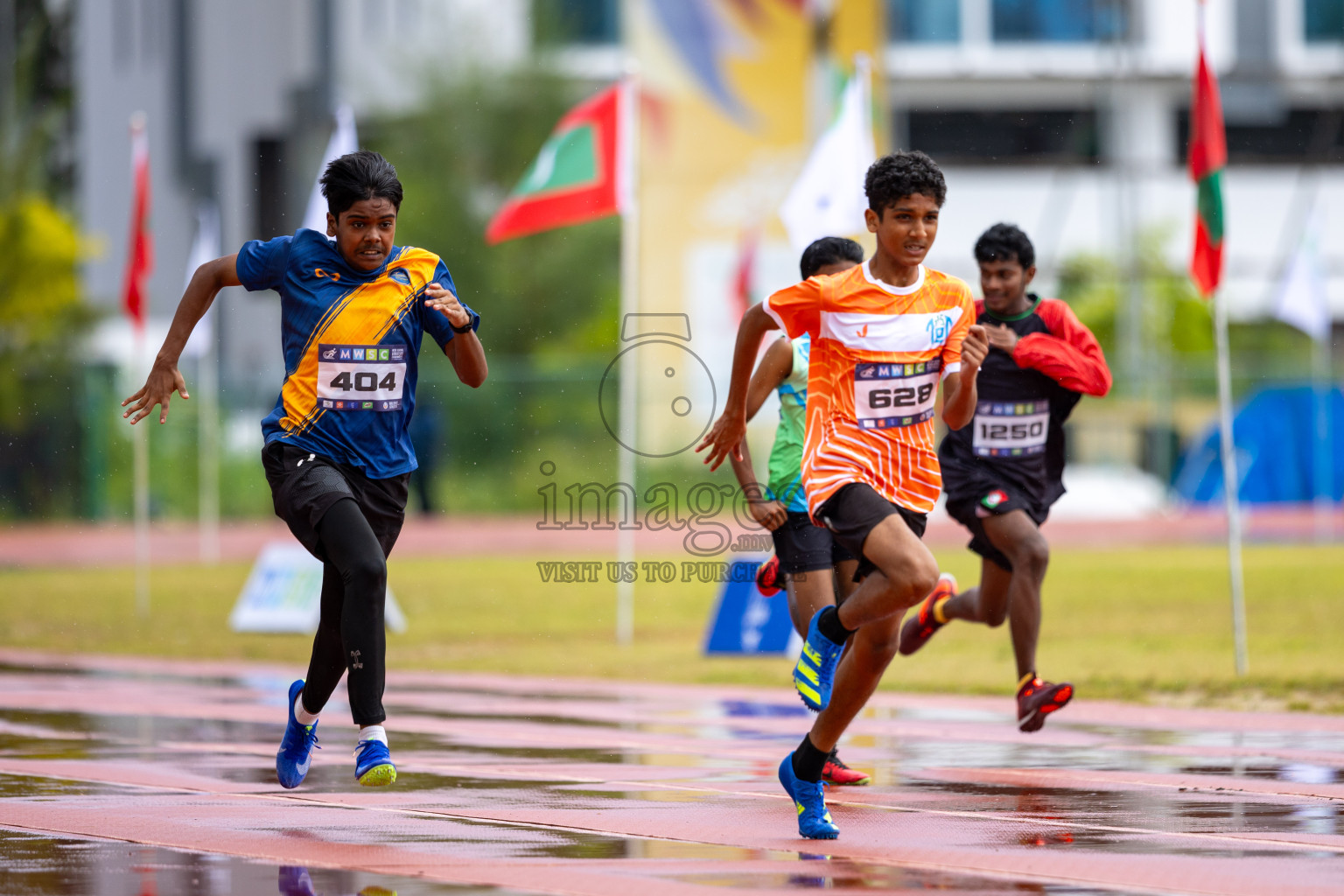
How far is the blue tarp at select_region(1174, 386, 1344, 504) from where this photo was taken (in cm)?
3456

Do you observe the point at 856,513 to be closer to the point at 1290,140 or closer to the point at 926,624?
the point at 926,624

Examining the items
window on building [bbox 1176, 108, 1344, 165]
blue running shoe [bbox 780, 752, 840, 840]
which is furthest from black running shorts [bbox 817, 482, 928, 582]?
window on building [bbox 1176, 108, 1344, 165]

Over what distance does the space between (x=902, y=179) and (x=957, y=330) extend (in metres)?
0.56

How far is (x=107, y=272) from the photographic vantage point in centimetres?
4559

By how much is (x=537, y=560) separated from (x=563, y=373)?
9.44 meters

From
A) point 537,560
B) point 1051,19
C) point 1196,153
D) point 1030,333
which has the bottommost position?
point 537,560

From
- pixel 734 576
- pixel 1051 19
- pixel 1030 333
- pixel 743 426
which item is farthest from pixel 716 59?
pixel 743 426

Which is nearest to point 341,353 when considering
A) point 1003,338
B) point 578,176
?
point 1003,338

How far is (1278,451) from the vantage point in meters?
35.0

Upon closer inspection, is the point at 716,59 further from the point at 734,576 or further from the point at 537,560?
the point at 734,576

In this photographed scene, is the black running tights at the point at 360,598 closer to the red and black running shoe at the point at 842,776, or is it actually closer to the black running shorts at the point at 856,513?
the black running shorts at the point at 856,513

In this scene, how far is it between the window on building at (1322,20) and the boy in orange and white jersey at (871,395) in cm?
4605

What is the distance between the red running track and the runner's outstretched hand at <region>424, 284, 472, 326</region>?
1715 millimetres

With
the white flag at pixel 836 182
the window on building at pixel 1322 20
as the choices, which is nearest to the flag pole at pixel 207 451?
the white flag at pixel 836 182
